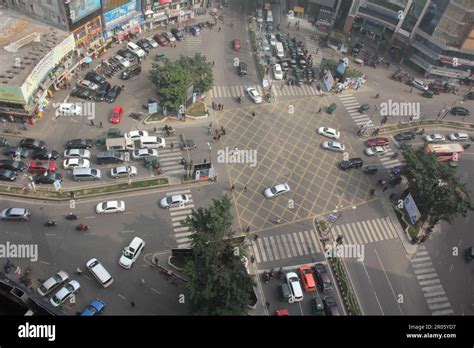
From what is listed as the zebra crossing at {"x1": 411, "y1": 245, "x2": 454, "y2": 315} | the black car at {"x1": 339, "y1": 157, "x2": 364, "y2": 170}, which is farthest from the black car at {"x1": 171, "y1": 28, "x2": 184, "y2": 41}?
the zebra crossing at {"x1": 411, "y1": 245, "x2": 454, "y2": 315}

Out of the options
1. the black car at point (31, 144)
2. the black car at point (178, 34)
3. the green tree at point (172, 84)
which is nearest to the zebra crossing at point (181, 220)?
the green tree at point (172, 84)

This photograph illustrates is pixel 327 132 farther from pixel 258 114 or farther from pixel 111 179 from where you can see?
pixel 111 179

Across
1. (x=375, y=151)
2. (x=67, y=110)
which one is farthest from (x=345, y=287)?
(x=67, y=110)

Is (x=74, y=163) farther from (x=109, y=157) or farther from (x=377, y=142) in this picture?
(x=377, y=142)

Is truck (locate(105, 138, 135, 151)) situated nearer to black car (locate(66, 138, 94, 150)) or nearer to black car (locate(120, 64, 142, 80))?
black car (locate(66, 138, 94, 150))

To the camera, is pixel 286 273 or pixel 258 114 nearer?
pixel 286 273
